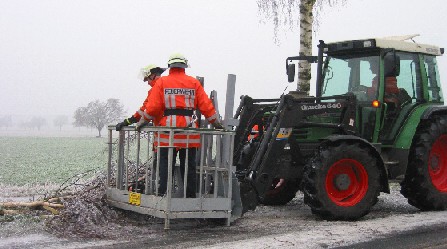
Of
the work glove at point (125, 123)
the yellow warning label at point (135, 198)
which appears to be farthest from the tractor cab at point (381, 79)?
the yellow warning label at point (135, 198)

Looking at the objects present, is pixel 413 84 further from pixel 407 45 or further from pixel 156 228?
pixel 156 228

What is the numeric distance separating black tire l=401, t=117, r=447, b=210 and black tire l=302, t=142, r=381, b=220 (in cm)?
89

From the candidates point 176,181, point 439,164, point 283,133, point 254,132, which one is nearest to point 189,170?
point 176,181

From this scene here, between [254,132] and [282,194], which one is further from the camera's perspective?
[282,194]

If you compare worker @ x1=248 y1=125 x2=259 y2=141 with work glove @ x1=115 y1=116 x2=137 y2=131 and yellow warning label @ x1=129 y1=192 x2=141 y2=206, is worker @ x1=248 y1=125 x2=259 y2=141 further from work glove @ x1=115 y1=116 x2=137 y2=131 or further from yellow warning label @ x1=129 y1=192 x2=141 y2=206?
yellow warning label @ x1=129 y1=192 x2=141 y2=206

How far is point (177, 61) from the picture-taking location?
686cm

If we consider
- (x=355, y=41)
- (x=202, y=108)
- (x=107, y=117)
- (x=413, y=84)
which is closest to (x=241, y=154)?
(x=202, y=108)

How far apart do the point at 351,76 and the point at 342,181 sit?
1787mm

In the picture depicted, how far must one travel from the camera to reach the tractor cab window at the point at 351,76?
325 inches

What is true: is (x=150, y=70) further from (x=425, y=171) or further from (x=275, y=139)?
(x=425, y=171)

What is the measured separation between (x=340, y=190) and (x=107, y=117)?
12542cm

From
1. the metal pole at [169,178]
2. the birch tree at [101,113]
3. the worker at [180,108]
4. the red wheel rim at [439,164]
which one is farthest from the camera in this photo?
the birch tree at [101,113]

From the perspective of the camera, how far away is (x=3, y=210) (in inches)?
278

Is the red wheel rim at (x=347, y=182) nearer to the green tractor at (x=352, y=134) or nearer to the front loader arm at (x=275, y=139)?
the green tractor at (x=352, y=134)
